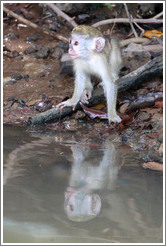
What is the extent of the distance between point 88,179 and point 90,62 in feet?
8.51

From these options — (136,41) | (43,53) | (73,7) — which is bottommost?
(43,53)

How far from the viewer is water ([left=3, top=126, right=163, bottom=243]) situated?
9.12 ft

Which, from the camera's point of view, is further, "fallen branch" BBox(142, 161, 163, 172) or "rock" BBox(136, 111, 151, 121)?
"rock" BBox(136, 111, 151, 121)

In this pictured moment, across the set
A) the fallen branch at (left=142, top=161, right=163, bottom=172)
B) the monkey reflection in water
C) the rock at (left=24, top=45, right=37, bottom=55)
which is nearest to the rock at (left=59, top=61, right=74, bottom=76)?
the rock at (left=24, top=45, right=37, bottom=55)

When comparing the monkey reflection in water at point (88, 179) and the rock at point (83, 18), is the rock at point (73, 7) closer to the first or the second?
the rock at point (83, 18)

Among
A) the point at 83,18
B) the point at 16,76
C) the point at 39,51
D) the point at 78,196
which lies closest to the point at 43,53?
the point at 39,51

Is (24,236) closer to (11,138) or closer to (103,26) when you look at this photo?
(11,138)

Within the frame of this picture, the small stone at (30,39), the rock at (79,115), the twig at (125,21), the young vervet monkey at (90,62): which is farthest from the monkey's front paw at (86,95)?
the small stone at (30,39)

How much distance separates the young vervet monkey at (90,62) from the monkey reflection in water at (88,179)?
43.7 inches

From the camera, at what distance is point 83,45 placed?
5.74 metres

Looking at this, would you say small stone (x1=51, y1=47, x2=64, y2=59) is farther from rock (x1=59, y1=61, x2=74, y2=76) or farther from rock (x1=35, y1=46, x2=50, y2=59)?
rock (x1=59, y1=61, x2=74, y2=76)

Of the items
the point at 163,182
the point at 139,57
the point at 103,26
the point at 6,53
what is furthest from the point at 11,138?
the point at 103,26

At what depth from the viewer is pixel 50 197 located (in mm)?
3279

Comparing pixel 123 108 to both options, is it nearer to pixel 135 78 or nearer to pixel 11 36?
pixel 135 78
